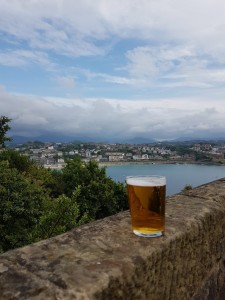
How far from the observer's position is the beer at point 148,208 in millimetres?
1878

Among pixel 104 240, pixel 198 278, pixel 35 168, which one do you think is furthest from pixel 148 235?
pixel 35 168

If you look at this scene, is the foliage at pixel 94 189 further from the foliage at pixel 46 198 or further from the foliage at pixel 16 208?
the foliage at pixel 16 208

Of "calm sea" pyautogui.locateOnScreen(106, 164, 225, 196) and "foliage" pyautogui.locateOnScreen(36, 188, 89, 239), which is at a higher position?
"foliage" pyautogui.locateOnScreen(36, 188, 89, 239)

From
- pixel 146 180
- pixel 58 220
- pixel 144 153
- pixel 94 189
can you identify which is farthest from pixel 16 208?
pixel 144 153

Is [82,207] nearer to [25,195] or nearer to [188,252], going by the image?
[25,195]

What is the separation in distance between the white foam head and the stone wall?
0.26 meters

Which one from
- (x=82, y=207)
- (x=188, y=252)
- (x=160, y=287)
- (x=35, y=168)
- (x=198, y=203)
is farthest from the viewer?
(x=35, y=168)

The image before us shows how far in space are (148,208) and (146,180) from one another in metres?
0.16

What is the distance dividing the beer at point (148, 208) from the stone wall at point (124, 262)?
0.20ft

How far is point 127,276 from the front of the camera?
1.49 metres

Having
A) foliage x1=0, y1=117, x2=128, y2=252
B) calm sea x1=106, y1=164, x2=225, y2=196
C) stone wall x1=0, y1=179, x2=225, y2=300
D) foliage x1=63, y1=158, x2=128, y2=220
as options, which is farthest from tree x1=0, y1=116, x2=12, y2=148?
calm sea x1=106, y1=164, x2=225, y2=196

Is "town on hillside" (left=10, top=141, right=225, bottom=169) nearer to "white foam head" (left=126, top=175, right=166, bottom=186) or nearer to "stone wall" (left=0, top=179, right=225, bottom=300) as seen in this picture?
"stone wall" (left=0, top=179, right=225, bottom=300)

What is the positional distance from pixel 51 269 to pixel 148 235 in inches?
23.9

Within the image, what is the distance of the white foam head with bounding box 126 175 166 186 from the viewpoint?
75.5 inches
